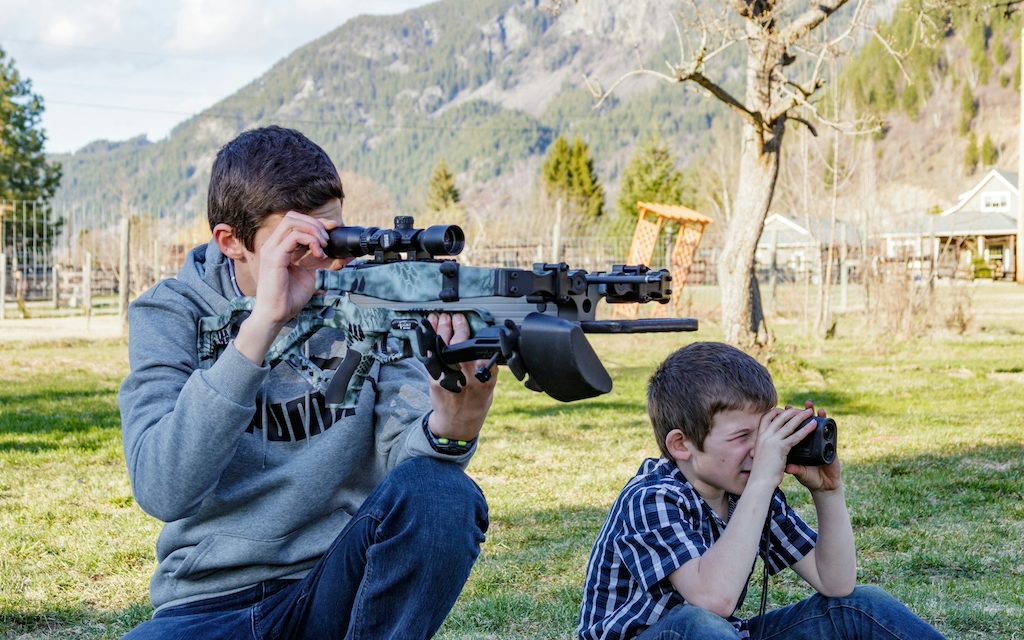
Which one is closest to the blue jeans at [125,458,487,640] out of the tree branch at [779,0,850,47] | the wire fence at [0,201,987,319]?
the tree branch at [779,0,850,47]

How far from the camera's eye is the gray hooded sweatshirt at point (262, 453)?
9.19ft

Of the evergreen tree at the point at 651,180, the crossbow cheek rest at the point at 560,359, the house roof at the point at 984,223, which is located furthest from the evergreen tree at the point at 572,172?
the crossbow cheek rest at the point at 560,359

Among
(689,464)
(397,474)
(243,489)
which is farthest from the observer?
(689,464)

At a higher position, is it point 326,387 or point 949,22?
point 949,22

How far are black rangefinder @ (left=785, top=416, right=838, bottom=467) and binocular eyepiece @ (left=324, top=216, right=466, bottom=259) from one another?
3.62 ft

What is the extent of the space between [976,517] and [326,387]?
5082mm

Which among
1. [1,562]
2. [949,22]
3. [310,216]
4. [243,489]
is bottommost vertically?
[1,562]

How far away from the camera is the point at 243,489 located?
2.82 meters

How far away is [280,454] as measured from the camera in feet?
9.43

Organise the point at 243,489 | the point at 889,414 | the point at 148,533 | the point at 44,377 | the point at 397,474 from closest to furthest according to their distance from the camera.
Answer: the point at 397,474, the point at 243,489, the point at 148,533, the point at 889,414, the point at 44,377

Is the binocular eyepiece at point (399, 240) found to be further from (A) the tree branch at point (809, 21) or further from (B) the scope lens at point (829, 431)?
(A) the tree branch at point (809, 21)

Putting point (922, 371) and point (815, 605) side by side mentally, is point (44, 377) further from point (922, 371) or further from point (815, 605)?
point (815, 605)

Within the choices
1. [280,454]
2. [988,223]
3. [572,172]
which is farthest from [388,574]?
[988,223]

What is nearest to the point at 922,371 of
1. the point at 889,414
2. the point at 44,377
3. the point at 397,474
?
the point at 889,414
